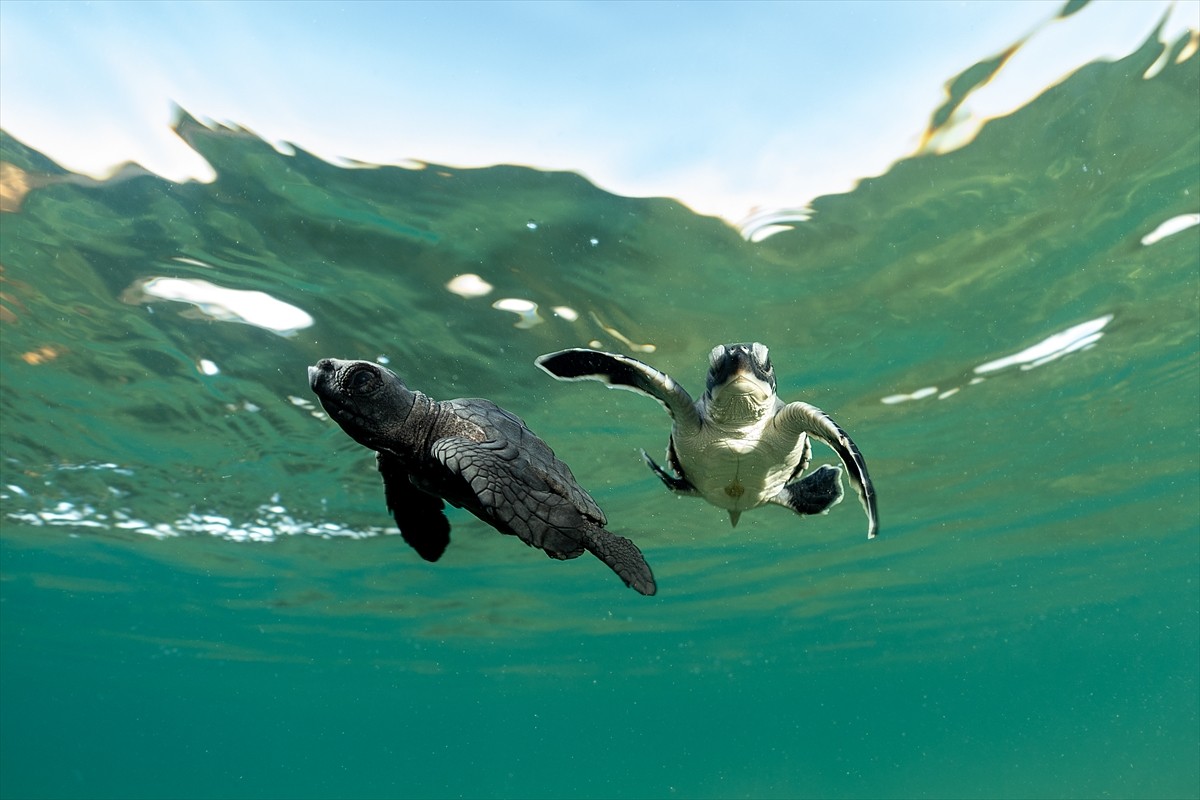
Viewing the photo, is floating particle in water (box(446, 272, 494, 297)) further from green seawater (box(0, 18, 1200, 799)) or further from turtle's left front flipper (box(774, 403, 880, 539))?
turtle's left front flipper (box(774, 403, 880, 539))

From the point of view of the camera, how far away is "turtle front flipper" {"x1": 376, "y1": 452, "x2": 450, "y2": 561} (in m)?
3.72

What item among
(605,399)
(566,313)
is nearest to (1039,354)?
(605,399)

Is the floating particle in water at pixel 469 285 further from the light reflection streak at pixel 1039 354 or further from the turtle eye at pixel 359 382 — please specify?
the light reflection streak at pixel 1039 354

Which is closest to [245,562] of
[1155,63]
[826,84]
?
[826,84]

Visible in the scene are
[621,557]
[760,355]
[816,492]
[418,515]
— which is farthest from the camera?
[816,492]

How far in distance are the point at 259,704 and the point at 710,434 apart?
5505 centimetres

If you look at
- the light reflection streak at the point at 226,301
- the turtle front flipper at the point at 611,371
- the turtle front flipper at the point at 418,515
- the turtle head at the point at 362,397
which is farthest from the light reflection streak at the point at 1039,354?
the turtle head at the point at 362,397

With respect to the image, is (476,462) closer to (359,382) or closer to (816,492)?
(359,382)

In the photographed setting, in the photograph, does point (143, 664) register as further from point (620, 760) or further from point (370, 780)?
point (370, 780)

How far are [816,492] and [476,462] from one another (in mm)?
4632

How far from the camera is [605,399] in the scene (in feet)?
37.8

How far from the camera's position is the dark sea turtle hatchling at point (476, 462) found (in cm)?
264

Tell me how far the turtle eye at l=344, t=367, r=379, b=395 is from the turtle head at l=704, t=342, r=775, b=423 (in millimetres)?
2934

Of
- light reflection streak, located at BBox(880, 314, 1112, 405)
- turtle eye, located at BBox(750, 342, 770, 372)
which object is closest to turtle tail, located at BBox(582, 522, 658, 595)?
turtle eye, located at BBox(750, 342, 770, 372)
